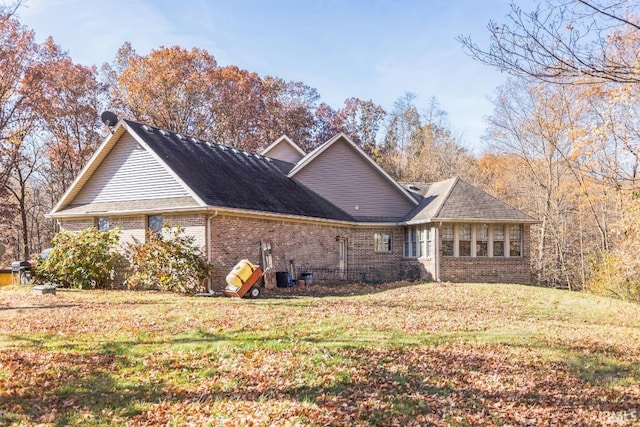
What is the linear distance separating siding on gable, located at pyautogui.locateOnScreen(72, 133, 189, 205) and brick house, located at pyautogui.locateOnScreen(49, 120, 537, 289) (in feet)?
0.13

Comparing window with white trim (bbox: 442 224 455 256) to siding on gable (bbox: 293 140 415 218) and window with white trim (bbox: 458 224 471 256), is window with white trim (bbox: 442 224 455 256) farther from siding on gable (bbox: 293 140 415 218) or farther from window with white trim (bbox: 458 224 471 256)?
siding on gable (bbox: 293 140 415 218)

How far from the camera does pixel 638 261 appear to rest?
1534cm

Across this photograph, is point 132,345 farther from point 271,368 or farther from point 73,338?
point 271,368

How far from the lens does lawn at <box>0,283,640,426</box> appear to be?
18.7ft

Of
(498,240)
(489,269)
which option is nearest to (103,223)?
(489,269)

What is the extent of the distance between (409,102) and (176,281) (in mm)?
35325

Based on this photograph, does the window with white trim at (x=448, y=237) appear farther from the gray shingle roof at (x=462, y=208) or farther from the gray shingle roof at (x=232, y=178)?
the gray shingle roof at (x=232, y=178)

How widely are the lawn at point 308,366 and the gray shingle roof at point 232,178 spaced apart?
218 inches

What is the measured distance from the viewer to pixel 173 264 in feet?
51.1

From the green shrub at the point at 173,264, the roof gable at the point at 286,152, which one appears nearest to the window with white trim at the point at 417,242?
the roof gable at the point at 286,152

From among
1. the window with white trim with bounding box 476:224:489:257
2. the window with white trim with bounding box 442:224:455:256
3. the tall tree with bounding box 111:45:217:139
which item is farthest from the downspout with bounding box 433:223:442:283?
the tall tree with bounding box 111:45:217:139

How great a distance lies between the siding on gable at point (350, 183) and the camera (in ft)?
80.9

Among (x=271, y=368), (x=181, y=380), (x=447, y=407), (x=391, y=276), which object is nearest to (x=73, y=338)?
(x=181, y=380)

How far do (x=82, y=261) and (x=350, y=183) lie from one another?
41.8ft
